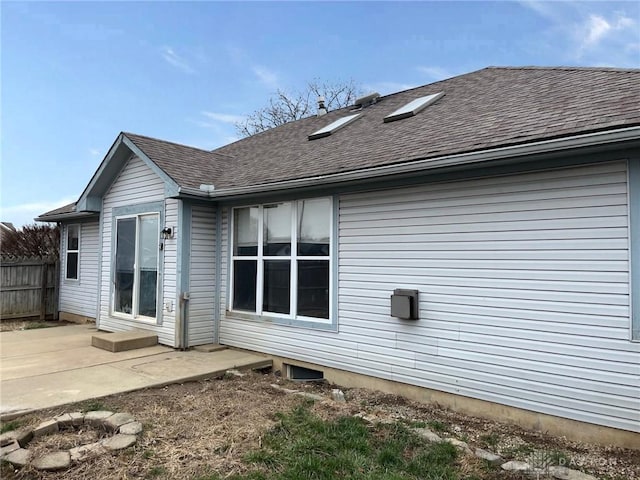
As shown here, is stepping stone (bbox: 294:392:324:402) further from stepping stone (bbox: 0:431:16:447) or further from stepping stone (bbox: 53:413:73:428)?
stepping stone (bbox: 0:431:16:447)

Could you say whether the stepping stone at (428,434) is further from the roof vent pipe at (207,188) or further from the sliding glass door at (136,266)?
the sliding glass door at (136,266)

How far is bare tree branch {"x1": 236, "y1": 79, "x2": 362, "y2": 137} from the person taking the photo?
24.7 meters

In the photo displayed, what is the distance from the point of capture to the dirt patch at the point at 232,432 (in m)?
3.12

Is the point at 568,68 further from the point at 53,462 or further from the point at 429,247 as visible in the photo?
the point at 53,462

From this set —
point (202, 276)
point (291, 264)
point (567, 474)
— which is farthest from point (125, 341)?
point (567, 474)

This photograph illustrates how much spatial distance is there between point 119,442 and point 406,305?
3117 mm

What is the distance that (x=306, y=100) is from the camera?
975 inches

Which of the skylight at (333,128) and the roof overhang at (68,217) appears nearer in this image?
the skylight at (333,128)

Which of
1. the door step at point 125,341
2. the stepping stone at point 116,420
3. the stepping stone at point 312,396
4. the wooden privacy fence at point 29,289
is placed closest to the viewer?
the stepping stone at point 116,420

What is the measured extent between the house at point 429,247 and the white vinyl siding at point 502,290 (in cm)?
2

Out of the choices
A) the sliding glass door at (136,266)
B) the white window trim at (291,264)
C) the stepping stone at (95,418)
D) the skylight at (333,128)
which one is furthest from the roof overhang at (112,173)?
the stepping stone at (95,418)

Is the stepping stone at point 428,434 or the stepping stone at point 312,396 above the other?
the stepping stone at point 428,434

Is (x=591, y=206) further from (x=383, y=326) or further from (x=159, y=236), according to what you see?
(x=159, y=236)

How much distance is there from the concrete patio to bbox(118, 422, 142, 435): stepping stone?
1.04m
